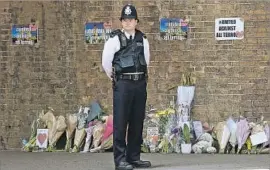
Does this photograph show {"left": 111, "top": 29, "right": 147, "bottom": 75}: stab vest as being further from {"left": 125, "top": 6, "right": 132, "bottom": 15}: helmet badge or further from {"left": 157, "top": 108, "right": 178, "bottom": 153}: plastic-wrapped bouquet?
{"left": 157, "top": 108, "right": 178, "bottom": 153}: plastic-wrapped bouquet

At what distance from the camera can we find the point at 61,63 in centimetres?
913

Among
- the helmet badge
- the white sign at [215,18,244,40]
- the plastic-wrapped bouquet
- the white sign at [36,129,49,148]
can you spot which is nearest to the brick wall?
the white sign at [215,18,244,40]

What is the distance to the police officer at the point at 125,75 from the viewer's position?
6500mm

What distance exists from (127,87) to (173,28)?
2560 millimetres

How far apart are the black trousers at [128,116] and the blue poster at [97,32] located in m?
2.56

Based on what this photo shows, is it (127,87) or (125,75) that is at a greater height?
(125,75)

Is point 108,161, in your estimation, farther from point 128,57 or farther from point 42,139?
point 128,57

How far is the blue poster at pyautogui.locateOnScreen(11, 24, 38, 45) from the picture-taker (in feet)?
30.3

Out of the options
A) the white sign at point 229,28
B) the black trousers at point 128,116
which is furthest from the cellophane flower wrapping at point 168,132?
the black trousers at point 128,116

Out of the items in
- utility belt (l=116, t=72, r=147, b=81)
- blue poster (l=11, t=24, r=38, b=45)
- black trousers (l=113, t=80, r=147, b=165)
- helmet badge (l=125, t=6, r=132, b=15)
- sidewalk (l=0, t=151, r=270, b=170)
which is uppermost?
helmet badge (l=125, t=6, r=132, b=15)

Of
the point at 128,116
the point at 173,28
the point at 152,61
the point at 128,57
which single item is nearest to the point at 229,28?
the point at 173,28

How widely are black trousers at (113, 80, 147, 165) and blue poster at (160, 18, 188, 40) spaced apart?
233cm

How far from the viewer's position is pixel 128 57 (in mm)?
6477

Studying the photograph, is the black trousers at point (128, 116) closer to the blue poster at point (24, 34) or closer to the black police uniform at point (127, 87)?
the black police uniform at point (127, 87)
